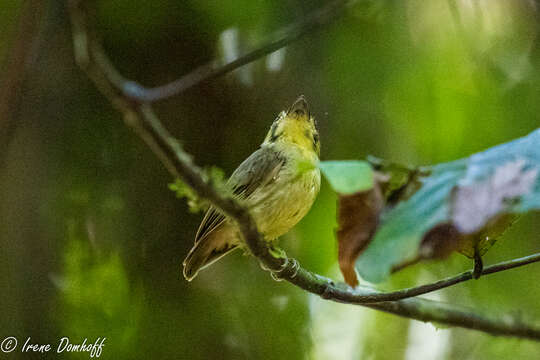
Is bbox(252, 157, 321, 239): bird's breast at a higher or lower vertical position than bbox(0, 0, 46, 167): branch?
lower

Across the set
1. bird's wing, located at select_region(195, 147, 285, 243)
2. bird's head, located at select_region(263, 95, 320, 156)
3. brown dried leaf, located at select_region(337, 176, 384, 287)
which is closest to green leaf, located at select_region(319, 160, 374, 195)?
brown dried leaf, located at select_region(337, 176, 384, 287)

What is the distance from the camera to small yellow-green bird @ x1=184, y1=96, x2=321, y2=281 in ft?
8.52

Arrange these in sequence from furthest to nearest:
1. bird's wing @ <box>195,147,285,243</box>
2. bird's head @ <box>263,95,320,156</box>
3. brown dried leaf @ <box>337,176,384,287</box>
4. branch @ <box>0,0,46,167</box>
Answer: bird's head @ <box>263,95,320,156</box> < bird's wing @ <box>195,147,285,243</box> < branch @ <box>0,0,46,167</box> < brown dried leaf @ <box>337,176,384,287</box>

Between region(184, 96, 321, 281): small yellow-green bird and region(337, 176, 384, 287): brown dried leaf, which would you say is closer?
region(337, 176, 384, 287): brown dried leaf

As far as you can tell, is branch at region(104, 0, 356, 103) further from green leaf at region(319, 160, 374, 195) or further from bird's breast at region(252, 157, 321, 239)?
bird's breast at region(252, 157, 321, 239)

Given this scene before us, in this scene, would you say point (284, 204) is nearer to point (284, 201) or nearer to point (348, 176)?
point (284, 201)

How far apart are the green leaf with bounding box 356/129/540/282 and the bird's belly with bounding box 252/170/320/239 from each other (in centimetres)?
131

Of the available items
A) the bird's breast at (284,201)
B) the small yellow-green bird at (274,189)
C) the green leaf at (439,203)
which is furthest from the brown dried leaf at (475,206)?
the bird's breast at (284,201)

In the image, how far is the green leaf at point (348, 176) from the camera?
3.80 feet

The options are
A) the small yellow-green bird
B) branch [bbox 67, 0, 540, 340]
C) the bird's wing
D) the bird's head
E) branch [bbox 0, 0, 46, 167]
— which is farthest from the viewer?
the bird's head

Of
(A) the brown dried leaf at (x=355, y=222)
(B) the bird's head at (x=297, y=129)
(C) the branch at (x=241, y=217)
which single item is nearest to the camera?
(C) the branch at (x=241, y=217)

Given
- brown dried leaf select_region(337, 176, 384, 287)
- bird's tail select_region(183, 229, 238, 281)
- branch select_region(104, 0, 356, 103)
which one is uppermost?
branch select_region(104, 0, 356, 103)

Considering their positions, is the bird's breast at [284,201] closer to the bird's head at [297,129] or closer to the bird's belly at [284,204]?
the bird's belly at [284,204]

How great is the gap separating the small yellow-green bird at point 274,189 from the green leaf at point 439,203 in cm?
121
